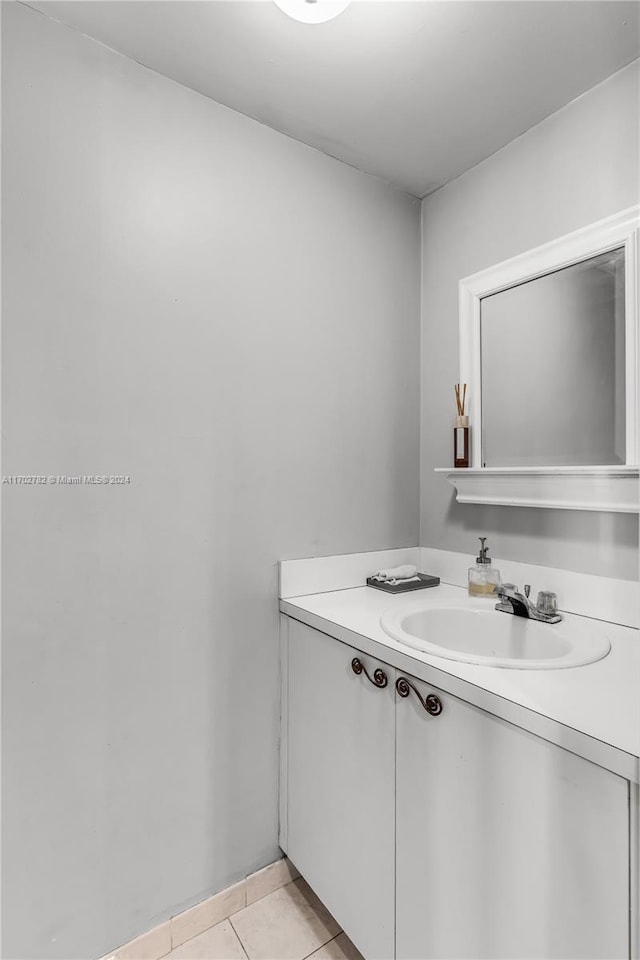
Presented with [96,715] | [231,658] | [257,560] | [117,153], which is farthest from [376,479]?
[117,153]

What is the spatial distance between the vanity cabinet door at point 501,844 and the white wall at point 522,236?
662 millimetres

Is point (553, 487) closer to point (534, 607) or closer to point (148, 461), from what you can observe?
point (534, 607)

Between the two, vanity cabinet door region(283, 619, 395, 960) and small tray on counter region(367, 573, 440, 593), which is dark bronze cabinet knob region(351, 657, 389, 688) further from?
small tray on counter region(367, 573, 440, 593)

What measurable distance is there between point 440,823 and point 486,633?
53cm

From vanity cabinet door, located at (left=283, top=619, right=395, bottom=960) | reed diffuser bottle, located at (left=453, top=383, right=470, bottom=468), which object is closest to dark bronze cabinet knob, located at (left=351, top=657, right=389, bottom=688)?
vanity cabinet door, located at (left=283, top=619, right=395, bottom=960)

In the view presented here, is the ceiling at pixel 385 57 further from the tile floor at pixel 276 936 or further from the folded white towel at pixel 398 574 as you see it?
the tile floor at pixel 276 936

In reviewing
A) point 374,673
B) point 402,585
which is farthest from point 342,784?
point 402,585

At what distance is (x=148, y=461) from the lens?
1.23m

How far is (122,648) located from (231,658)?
30 centimetres

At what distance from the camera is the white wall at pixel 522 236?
124 centimetres

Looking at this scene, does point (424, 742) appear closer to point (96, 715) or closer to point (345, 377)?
point (96, 715)

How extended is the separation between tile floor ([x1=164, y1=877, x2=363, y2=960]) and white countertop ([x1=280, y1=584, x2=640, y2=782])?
31.6 inches

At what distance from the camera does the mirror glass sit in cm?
125

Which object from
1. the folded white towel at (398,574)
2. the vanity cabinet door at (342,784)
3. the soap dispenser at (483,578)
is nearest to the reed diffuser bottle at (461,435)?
the soap dispenser at (483,578)
